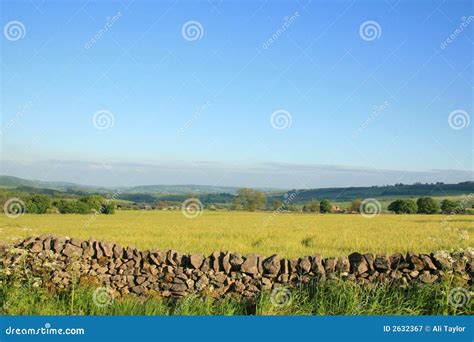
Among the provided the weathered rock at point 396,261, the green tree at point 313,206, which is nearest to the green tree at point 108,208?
the green tree at point 313,206

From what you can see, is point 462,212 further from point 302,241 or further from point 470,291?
point 470,291

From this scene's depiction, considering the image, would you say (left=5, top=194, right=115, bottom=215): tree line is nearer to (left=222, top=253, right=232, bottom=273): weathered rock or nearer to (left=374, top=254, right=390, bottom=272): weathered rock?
(left=222, top=253, right=232, bottom=273): weathered rock

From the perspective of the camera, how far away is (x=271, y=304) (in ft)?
28.3

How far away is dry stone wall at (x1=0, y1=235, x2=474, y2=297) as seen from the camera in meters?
9.66

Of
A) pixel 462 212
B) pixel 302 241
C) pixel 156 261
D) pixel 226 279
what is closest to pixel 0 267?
pixel 156 261

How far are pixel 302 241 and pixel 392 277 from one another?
1233cm

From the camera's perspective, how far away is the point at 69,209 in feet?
189

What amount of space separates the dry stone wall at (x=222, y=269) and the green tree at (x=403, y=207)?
194 ft

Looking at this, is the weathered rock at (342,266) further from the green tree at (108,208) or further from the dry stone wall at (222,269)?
the green tree at (108,208)

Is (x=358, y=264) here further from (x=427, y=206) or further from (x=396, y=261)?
(x=427, y=206)

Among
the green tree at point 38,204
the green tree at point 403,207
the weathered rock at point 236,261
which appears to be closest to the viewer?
the weathered rock at point 236,261

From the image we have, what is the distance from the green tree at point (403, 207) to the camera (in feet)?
218

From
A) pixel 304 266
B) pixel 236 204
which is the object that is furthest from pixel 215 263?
pixel 236 204

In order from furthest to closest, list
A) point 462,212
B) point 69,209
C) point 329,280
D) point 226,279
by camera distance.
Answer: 1. point 462,212
2. point 69,209
3. point 226,279
4. point 329,280
